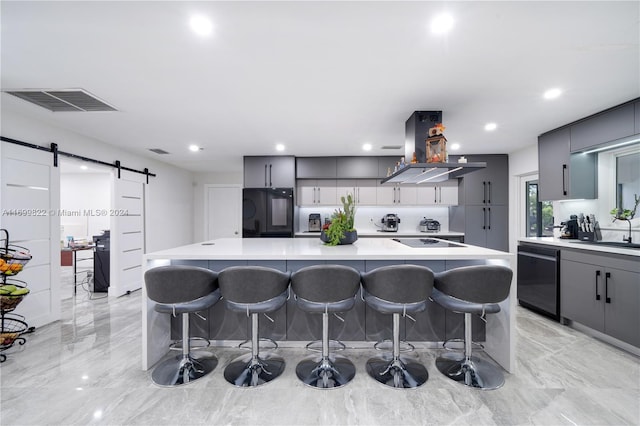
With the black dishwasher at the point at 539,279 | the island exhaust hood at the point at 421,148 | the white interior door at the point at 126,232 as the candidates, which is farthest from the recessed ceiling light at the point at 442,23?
the white interior door at the point at 126,232

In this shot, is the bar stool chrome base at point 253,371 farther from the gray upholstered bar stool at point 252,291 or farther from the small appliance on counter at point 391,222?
the small appliance on counter at point 391,222

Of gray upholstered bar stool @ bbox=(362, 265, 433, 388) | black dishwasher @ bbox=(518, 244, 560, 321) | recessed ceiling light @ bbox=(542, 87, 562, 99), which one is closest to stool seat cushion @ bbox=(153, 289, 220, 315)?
gray upholstered bar stool @ bbox=(362, 265, 433, 388)

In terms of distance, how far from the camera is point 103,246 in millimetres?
4691

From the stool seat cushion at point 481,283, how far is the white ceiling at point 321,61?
1.45m

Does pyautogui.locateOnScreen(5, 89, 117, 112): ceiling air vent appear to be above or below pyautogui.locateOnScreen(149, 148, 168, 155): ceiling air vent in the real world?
above

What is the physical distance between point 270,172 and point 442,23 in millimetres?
3789

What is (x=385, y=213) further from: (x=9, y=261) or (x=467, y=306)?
(x=9, y=261)

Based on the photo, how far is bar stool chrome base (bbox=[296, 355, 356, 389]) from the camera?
81.0 inches

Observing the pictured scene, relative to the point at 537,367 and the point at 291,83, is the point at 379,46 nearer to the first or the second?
the point at 291,83

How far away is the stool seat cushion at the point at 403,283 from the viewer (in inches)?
75.7

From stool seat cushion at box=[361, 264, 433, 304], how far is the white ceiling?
1.46 metres

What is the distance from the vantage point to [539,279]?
3479mm

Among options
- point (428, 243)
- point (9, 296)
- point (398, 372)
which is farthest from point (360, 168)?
point (9, 296)

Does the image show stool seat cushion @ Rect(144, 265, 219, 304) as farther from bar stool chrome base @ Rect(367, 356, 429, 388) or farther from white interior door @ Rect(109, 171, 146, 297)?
white interior door @ Rect(109, 171, 146, 297)
